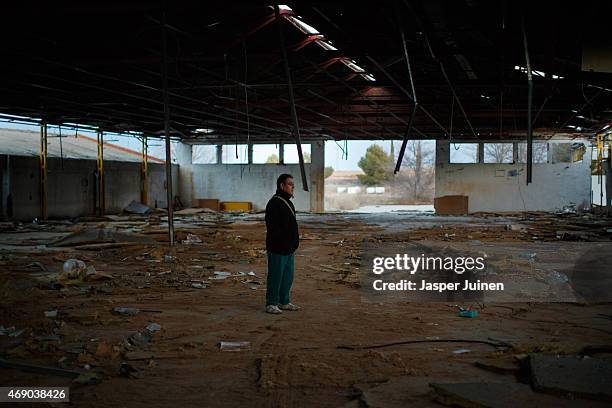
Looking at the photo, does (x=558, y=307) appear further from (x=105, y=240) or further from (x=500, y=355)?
(x=105, y=240)

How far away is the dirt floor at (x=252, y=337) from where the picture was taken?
15.2 feet

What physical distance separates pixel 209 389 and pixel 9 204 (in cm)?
2315

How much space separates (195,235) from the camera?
17.3 m

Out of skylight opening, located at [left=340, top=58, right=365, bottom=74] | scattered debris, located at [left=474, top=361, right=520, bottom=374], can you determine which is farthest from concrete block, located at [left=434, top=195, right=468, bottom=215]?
scattered debris, located at [left=474, top=361, right=520, bottom=374]

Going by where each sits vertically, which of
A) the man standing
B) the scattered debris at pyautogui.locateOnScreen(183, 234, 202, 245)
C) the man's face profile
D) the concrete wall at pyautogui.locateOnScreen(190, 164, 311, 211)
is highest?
the concrete wall at pyautogui.locateOnScreen(190, 164, 311, 211)

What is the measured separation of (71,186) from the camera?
28609 millimetres

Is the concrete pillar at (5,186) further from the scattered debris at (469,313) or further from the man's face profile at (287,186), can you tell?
the scattered debris at (469,313)

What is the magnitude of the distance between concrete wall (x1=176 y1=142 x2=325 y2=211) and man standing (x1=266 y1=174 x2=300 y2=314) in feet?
88.0

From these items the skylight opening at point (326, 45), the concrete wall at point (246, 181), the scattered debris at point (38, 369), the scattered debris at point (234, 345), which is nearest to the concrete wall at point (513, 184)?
the concrete wall at point (246, 181)

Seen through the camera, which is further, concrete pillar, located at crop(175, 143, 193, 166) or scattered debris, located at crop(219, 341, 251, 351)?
concrete pillar, located at crop(175, 143, 193, 166)

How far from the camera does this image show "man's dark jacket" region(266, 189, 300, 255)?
7484 millimetres

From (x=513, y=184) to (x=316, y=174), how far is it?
35.4 feet

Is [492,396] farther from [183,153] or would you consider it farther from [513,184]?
[183,153]

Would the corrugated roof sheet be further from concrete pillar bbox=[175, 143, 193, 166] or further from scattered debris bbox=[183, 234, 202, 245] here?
scattered debris bbox=[183, 234, 202, 245]
